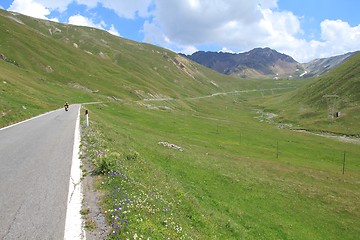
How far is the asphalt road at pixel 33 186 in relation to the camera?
→ 10.1 m

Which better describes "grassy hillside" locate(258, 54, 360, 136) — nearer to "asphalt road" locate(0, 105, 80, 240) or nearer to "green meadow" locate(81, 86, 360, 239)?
"green meadow" locate(81, 86, 360, 239)

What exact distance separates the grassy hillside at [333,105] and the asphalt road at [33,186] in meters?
126

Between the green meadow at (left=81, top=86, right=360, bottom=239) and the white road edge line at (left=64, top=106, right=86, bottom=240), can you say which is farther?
the green meadow at (left=81, top=86, right=360, bottom=239)

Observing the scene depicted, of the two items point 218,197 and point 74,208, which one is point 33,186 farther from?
point 218,197

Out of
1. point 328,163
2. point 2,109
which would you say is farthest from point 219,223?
point 328,163

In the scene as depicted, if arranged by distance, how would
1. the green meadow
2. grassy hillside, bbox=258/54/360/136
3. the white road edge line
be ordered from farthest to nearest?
grassy hillside, bbox=258/54/360/136 < the green meadow < the white road edge line

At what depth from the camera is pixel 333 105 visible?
15400 centimetres

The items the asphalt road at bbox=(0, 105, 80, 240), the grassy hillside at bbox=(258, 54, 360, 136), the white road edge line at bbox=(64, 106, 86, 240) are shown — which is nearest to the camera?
the white road edge line at bbox=(64, 106, 86, 240)

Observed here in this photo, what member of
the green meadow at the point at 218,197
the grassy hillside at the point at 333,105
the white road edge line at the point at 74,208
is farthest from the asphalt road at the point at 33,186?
the grassy hillside at the point at 333,105

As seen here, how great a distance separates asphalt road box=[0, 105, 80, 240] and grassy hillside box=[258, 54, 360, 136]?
125703mm

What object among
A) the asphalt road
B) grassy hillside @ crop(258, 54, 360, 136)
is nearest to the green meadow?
the asphalt road

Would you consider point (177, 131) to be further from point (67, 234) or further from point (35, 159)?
point (67, 234)

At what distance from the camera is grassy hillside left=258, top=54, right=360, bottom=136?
428ft

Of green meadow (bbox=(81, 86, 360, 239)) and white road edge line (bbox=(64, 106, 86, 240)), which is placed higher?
white road edge line (bbox=(64, 106, 86, 240))
